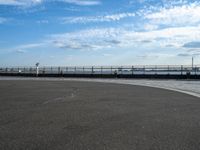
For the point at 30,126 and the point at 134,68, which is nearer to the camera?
the point at 30,126

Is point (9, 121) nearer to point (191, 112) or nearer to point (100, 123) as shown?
point (100, 123)

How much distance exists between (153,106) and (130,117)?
120 inches

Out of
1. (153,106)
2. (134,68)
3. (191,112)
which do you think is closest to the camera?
(191,112)

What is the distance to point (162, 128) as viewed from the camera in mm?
8289

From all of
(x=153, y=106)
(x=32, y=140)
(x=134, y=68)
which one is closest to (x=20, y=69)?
(x=134, y=68)

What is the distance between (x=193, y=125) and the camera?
28.6 ft

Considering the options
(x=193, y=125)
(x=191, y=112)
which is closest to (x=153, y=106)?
(x=191, y=112)

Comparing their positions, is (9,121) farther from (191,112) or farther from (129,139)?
(191,112)

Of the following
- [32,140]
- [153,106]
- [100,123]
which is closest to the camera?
[32,140]

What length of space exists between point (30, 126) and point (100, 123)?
1917mm

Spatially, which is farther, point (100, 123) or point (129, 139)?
point (100, 123)

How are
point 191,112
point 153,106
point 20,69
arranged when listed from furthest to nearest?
point 20,69 < point 153,106 < point 191,112

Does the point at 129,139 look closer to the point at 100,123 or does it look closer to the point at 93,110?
the point at 100,123

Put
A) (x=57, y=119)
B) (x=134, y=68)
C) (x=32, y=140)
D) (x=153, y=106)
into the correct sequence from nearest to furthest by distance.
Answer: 1. (x=32, y=140)
2. (x=57, y=119)
3. (x=153, y=106)
4. (x=134, y=68)
